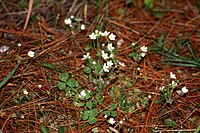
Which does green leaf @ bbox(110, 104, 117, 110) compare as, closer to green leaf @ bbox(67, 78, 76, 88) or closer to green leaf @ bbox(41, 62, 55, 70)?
green leaf @ bbox(67, 78, 76, 88)

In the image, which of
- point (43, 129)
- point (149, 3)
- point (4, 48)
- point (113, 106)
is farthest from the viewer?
point (149, 3)

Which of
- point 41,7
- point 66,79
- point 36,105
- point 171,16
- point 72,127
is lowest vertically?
point 72,127

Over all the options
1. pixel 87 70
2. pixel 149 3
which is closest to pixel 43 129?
pixel 87 70

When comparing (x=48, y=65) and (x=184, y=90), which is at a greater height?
(x=48, y=65)

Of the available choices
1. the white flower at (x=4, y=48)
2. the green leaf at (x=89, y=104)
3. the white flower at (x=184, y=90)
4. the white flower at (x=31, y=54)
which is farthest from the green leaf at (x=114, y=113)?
the white flower at (x=4, y=48)

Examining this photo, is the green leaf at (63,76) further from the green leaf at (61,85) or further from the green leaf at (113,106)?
the green leaf at (113,106)

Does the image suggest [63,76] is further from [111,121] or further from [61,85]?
[111,121]

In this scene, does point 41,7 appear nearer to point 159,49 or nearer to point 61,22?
point 61,22

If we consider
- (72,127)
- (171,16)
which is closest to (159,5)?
(171,16)
